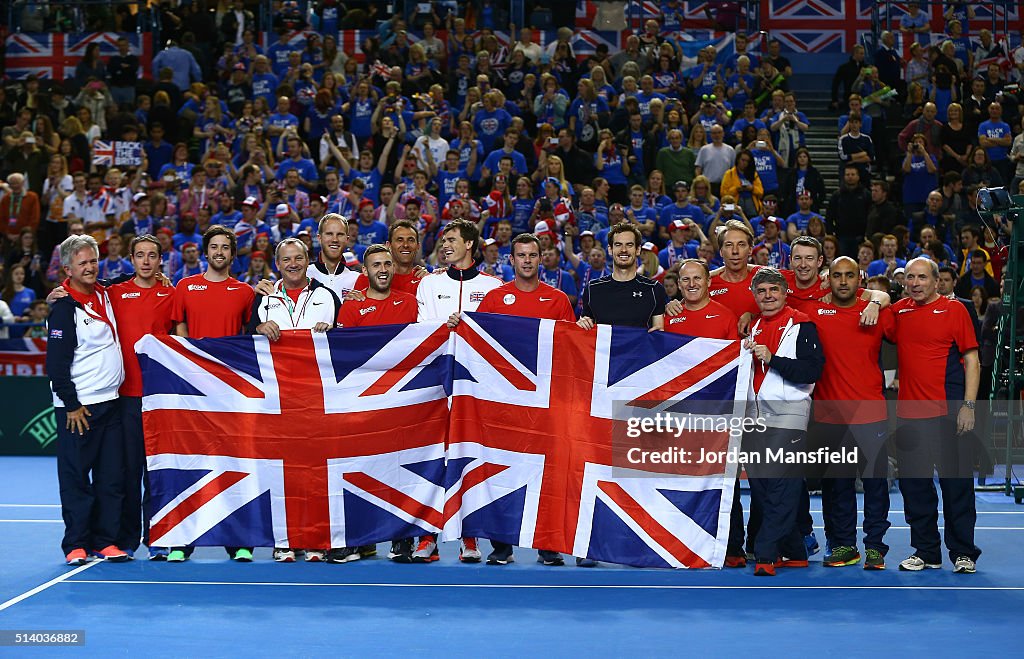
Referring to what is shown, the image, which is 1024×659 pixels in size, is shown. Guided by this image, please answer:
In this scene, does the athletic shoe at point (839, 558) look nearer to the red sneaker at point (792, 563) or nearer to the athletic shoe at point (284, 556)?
the red sneaker at point (792, 563)

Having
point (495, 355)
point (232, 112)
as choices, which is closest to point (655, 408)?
point (495, 355)

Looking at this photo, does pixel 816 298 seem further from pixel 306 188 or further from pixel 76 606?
pixel 306 188

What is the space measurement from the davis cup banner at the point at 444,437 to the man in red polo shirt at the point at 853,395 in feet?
2.24

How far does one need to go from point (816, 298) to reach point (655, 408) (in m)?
1.47

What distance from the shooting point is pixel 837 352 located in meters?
9.34

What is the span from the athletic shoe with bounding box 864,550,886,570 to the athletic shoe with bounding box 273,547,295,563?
4.22 meters

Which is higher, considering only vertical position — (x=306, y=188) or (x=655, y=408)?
(x=306, y=188)

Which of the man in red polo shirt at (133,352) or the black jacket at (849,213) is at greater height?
the black jacket at (849,213)

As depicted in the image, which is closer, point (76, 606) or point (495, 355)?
point (76, 606)

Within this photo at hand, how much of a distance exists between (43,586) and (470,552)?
300 centimetres

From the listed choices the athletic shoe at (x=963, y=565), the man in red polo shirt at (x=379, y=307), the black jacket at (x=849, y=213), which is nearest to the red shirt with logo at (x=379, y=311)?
the man in red polo shirt at (x=379, y=307)

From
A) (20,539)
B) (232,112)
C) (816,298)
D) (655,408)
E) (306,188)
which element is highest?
(232,112)

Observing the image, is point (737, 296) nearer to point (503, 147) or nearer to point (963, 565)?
point (963, 565)

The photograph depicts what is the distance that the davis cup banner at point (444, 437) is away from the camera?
30.5 ft
